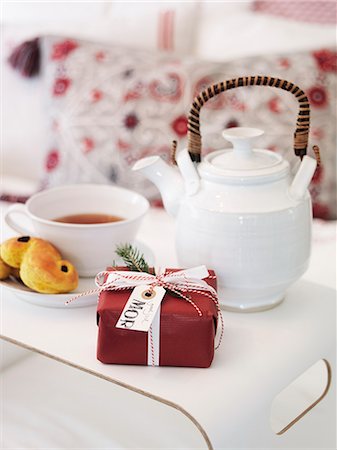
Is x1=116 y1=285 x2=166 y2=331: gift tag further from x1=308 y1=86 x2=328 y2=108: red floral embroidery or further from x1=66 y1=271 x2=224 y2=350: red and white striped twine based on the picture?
x1=308 y1=86 x2=328 y2=108: red floral embroidery

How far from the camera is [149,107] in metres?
1.47

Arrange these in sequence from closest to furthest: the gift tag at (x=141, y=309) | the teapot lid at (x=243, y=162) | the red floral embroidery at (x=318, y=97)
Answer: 1. the gift tag at (x=141, y=309)
2. the teapot lid at (x=243, y=162)
3. the red floral embroidery at (x=318, y=97)

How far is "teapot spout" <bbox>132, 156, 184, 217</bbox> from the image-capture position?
899 mm

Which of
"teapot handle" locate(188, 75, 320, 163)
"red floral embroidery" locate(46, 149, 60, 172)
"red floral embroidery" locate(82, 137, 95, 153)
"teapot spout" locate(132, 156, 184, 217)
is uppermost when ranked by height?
"teapot handle" locate(188, 75, 320, 163)

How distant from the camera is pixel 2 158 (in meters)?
1.72

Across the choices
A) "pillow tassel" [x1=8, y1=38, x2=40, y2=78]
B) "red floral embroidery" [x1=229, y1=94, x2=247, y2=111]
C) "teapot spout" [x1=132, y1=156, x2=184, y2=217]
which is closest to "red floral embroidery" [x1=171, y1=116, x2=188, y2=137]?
"red floral embroidery" [x1=229, y1=94, x2=247, y2=111]

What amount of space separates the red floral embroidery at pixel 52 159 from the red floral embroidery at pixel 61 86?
0.13m

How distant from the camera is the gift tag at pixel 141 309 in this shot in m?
0.74

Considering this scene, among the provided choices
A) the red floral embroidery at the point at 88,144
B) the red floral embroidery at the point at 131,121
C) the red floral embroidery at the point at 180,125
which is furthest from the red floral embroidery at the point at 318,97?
the red floral embroidery at the point at 88,144

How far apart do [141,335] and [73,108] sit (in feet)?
2.83

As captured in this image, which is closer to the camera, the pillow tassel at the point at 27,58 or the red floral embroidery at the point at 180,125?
the red floral embroidery at the point at 180,125

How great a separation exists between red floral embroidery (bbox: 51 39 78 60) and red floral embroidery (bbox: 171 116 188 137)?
0.97 feet

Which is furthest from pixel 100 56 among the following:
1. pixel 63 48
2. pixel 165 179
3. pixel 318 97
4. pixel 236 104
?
pixel 165 179

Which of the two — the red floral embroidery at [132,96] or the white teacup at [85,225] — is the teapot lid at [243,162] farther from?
the red floral embroidery at [132,96]
